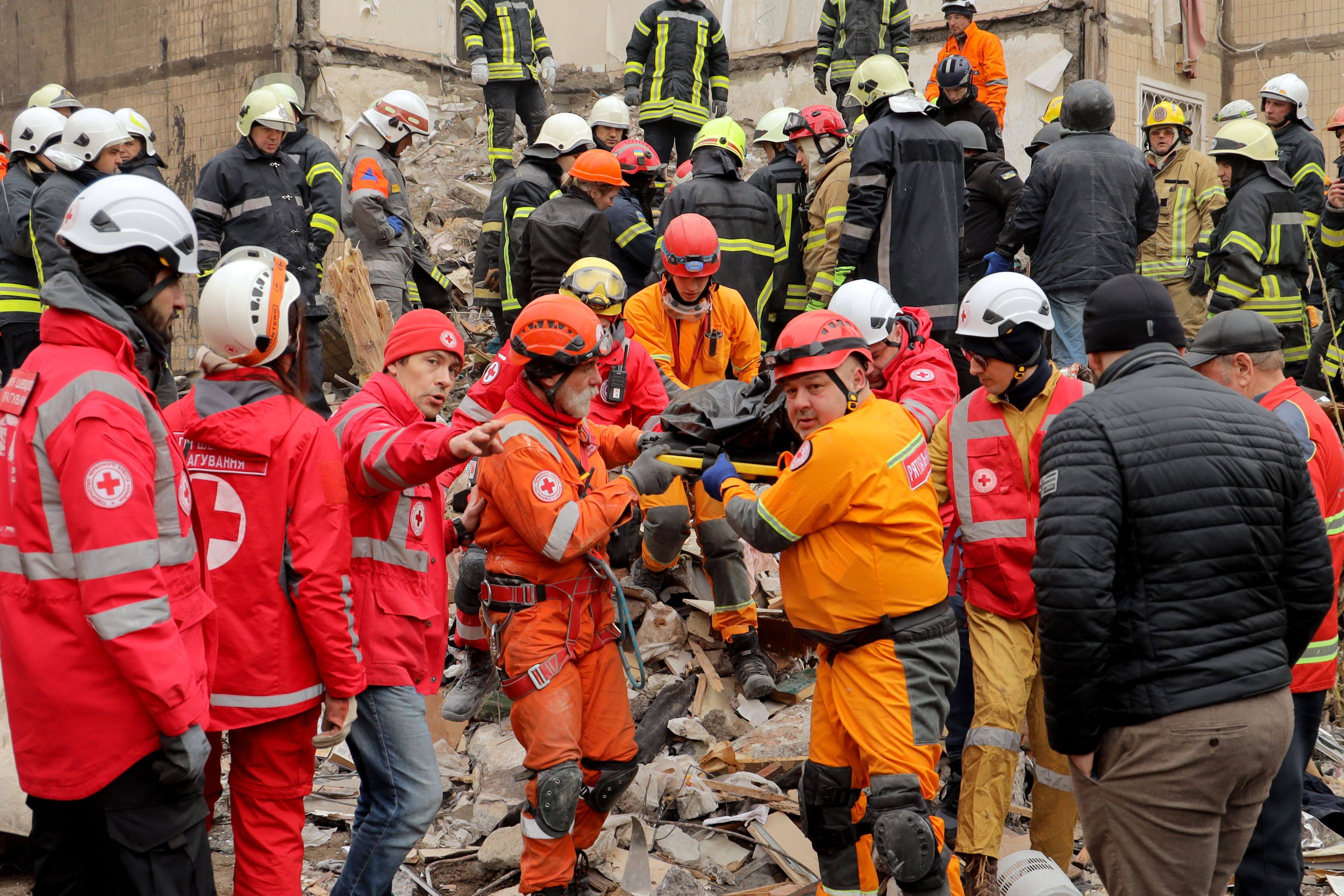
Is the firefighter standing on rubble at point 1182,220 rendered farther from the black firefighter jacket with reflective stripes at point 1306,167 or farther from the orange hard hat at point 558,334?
the orange hard hat at point 558,334

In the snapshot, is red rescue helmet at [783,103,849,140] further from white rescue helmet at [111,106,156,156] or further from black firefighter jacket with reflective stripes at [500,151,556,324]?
white rescue helmet at [111,106,156,156]

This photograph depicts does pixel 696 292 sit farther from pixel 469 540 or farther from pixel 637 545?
pixel 469 540

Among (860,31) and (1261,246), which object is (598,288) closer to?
(1261,246)

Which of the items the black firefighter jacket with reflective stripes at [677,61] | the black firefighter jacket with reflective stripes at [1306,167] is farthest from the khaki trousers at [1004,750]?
the black firefighter jacket with reflective stripes at [677,61]

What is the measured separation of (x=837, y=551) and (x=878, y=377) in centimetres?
158

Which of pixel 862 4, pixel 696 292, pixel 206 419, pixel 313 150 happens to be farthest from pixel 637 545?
pixel 862 4

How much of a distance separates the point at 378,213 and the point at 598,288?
357 centimetres

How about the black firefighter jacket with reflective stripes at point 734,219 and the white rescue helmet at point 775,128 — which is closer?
the black firefighter jacket with reflective stripes at point 734,219

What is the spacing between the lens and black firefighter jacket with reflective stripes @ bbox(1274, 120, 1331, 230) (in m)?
9.15

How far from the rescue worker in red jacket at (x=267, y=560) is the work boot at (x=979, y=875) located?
243 cm

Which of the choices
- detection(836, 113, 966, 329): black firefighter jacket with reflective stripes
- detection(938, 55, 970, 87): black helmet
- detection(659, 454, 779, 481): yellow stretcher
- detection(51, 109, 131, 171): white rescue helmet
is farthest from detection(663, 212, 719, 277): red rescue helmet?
detection(51, 109, 131, 171): white rescue helmet

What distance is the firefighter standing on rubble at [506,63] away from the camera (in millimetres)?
11906

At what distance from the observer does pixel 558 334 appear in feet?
14.0

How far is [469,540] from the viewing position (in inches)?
187
